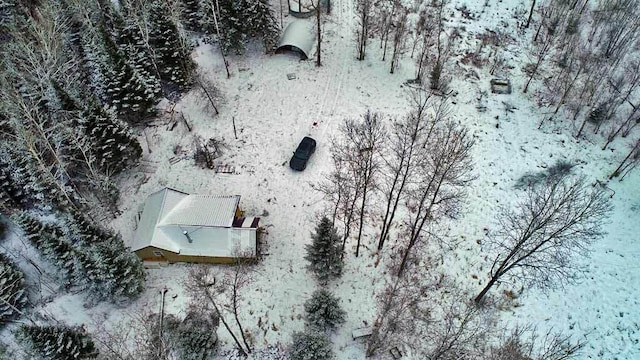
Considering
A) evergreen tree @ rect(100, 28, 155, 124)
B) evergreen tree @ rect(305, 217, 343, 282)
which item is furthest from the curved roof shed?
evergreen tree @ rect(305, 217, 343, 282)

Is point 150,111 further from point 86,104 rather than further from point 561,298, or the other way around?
point 561,298

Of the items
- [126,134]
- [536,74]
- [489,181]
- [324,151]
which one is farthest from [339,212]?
[536,74]

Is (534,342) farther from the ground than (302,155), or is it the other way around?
(302,155)

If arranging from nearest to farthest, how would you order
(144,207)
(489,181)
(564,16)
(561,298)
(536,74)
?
(561,298), (144,207), (489,181), (536,74), (564,16)

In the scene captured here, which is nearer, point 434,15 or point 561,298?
point 561,298

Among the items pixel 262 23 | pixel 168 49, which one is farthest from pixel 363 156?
pixel 168 49

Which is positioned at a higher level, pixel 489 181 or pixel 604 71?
pixel 604 71

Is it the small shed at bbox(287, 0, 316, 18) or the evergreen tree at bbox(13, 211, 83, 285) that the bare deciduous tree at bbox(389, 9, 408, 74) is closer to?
the small shed at bbox(287, 0, 316, 18)

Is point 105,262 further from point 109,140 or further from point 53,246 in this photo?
point 109,140
